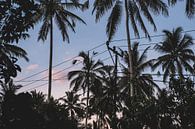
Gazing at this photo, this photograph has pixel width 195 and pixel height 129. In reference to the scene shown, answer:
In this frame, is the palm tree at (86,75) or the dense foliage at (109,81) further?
the palm tree at (86,75)

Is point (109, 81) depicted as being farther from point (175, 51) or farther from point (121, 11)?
point (175, 51)

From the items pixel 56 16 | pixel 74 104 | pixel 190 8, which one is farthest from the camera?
pixel 74 104

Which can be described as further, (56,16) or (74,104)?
(74,104)

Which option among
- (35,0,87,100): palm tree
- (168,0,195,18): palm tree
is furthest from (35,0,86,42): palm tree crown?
(168,0,195,18): palm tree

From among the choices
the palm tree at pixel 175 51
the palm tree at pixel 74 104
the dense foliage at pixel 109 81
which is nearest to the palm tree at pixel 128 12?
the dense foliage at pixel 109 81

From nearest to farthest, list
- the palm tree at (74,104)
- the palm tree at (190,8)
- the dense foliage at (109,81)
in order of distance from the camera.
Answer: the dense foliage at (109,81) < the palm tree at (190,8) < the palm tree at (74,104)

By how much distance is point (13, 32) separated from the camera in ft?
23.1

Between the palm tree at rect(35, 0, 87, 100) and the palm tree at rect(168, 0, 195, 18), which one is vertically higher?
the palm tree at rect(35, 0, 87, 100)

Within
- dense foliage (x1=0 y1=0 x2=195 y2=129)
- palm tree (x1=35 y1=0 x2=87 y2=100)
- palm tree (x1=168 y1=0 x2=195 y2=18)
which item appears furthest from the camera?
palm tree (x1=35 y1=0 x2=87 y2=100)

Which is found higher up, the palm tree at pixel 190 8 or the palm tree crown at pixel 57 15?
the palm tree crown at pixel 57 15

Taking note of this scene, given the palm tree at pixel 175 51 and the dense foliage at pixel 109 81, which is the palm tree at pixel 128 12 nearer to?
the dense foliage at pixel 109 81

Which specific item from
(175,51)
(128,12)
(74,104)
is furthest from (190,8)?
(74,104)

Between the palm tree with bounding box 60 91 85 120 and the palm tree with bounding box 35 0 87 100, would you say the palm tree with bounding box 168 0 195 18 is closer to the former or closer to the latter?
the palm tree with bounding box 35 0 87 100

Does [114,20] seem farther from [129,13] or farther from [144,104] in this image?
[144,104]
